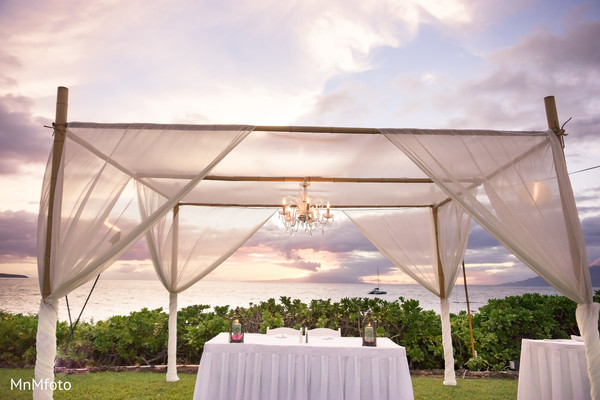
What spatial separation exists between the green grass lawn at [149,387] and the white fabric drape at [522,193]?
2.19 m

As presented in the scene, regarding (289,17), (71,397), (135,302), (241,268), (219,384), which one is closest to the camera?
(219,384)

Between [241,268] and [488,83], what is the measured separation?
19.3m

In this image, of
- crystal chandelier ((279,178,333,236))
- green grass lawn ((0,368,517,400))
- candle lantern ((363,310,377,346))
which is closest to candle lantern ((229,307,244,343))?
green grass lawn ((0,368,517,400))

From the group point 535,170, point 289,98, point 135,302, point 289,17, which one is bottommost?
point 135,302

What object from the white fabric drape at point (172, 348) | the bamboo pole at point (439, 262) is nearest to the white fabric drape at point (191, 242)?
the white fabric drape at point (172, 348)

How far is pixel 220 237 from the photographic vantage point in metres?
4.86

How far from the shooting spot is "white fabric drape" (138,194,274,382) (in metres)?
4.56

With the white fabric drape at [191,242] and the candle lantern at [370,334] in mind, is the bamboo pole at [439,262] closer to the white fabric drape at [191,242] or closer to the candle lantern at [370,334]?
the candle lantern at [370,334]

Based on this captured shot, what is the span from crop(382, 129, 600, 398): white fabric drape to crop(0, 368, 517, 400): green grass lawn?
219 cm

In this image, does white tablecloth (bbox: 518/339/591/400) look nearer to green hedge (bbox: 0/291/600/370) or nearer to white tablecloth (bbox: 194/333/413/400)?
white tablecloth (bbox: 194/333/413/400)

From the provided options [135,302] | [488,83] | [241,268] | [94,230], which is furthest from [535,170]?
[135,302]

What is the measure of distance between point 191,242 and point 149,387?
6.12 feet

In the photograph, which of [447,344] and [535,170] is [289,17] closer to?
[535,170]

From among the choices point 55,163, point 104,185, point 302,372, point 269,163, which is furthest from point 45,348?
point 269,163
